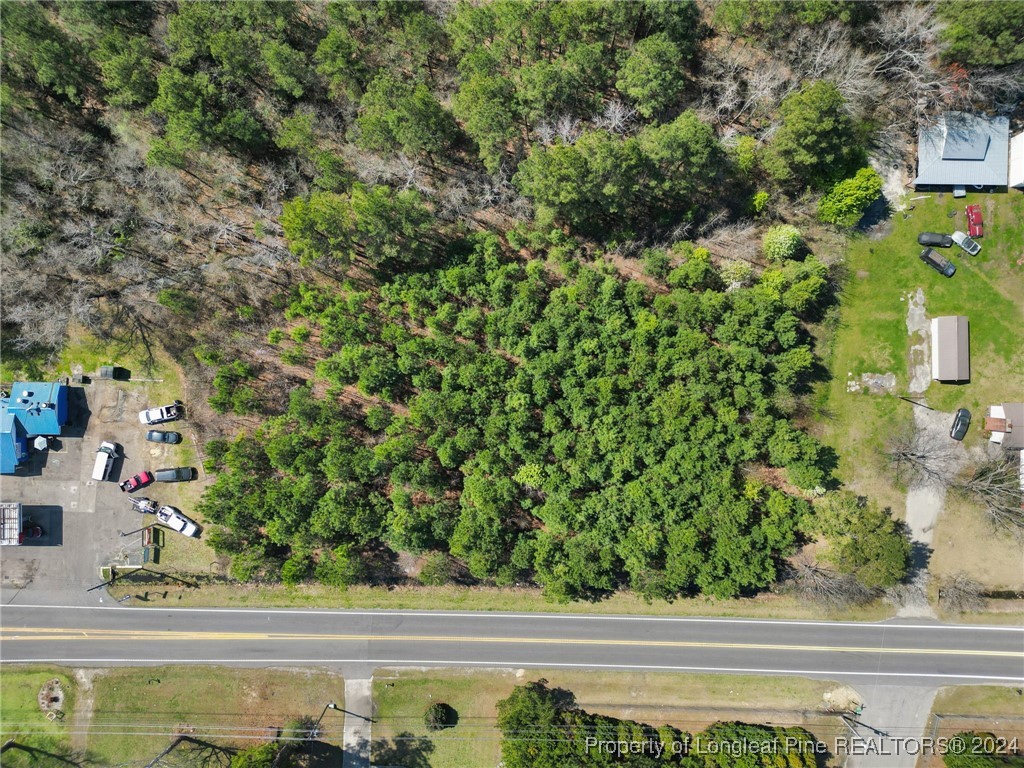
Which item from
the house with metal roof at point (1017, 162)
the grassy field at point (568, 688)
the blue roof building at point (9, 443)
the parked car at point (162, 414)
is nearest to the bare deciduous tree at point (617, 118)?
the house with metal roof at point (1017, 162)

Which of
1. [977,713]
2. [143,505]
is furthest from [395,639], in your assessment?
[977,713]

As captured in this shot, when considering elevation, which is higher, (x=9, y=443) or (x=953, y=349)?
(x=953, y=349)

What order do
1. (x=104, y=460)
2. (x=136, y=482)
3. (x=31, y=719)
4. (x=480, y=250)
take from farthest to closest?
(x=31, y=719) → (x=136, y=482) → (x=104, y=460) → (x=480, y=250)

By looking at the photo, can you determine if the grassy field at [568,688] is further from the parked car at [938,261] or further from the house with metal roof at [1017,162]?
the house with metal roof at [1017,162]

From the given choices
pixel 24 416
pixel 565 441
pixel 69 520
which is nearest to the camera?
pixel 565 441

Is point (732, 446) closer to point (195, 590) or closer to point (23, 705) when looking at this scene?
point (195, 590)

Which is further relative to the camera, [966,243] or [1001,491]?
[966,243]

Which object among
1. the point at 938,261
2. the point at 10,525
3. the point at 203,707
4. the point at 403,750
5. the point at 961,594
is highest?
the point at 938,261

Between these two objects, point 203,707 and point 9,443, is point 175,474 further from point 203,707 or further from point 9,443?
point 203,707
